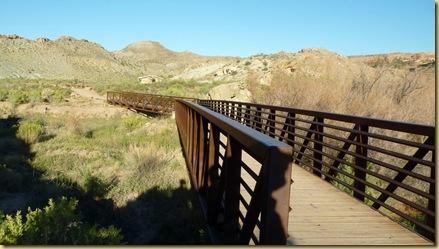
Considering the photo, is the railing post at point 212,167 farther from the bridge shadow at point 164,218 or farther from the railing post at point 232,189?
the bridge shadow at point 164,218

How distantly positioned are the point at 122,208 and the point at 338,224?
5663mm

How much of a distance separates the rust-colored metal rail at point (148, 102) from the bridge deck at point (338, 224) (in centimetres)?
2072

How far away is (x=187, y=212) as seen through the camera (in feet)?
24.5

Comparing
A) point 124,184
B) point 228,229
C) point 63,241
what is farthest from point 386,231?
point 124,184

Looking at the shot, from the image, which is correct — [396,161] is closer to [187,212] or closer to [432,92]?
[187,212]

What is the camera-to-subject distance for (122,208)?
27.8 ft

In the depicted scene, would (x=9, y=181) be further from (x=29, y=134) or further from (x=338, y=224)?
(x=338, y=224)

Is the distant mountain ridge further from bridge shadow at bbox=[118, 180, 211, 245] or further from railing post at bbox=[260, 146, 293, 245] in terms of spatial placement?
railing post at bbox=[260, 146, 293, 245]

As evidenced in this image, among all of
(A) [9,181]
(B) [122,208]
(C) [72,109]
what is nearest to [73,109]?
(C) [72,109]

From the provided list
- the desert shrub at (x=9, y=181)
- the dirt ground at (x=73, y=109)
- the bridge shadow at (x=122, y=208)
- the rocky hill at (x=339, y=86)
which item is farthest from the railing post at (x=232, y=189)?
the dirt ground at (x=73, y=109)

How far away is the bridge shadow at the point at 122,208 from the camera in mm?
7068

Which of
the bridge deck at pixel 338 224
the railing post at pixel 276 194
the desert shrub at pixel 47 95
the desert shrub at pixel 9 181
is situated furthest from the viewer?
the desert shrub at pixel 47 95

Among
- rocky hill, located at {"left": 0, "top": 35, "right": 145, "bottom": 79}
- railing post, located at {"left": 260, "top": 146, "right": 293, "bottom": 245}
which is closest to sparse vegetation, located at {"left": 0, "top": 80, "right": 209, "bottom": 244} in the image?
railing post, located at {"left": 260, "top": 146, "right": 293, "bottom": 245}

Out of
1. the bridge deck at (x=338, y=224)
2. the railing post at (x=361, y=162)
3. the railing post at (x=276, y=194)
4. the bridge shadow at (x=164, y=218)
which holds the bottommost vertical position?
the bridge shadow at (x=164, y=218)
